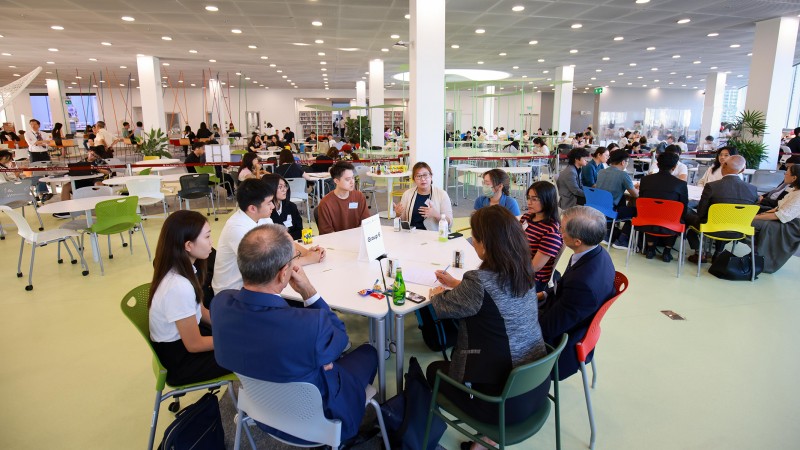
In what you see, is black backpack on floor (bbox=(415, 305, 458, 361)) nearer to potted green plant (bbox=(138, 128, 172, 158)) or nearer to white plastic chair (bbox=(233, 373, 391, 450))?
white plastic chair (bbox=(233, 373, 391, 450))

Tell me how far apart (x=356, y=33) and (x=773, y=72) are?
801cm

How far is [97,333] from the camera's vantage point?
343 centimetres

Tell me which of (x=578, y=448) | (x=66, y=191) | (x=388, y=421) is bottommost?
(x=578, y=448)

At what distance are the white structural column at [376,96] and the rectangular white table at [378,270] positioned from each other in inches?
400

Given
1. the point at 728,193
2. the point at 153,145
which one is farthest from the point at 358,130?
the point at 728,193

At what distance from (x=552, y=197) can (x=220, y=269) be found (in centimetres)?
218

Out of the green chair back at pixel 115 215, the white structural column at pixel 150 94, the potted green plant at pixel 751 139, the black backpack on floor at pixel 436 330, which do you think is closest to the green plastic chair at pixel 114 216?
the green chair back at pixel 115 215

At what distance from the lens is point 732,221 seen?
4426 millimetres

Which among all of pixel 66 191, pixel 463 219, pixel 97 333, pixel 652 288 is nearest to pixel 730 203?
pixel 652 288

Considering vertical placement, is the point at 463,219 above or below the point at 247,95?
below

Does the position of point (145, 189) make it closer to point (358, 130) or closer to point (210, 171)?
point (210, 171)

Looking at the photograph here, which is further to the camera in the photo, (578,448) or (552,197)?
(552,197)

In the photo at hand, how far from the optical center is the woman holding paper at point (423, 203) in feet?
13.0

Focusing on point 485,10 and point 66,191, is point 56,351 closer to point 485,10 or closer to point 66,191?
point 66,191
